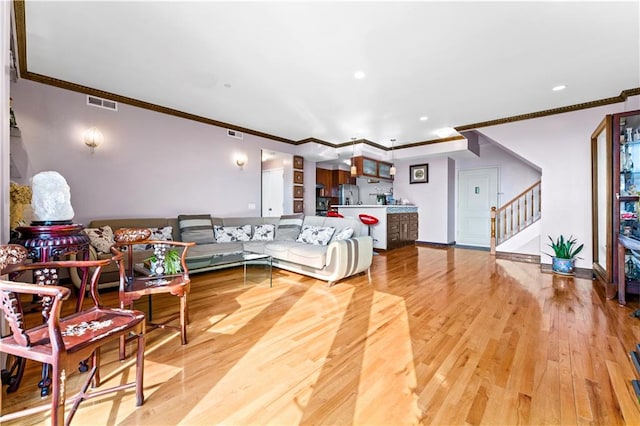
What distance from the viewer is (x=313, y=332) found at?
2281 mm

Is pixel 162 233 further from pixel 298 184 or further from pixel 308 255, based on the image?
pixel 298 184

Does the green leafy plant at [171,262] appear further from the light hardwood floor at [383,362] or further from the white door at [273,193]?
the white door at [273,193]

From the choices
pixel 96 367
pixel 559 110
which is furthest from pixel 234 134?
pixel 559 110

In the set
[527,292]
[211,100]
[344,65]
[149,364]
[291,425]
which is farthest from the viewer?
[211,100]

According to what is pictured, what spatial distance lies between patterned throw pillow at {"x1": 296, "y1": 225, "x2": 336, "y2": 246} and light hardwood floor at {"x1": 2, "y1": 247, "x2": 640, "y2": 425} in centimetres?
101

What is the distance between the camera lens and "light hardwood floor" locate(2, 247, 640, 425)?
138 cm

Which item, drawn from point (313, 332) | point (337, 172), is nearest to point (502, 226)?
point (337, 172)

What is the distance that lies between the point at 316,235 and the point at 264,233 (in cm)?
114

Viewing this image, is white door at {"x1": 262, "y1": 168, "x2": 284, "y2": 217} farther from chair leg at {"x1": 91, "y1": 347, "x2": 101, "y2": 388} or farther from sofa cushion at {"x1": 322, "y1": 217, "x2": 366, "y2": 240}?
chair leg at {"x1": 91, "y1": 347, "x2": 101, "y2": 388}

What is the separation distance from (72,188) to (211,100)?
7.43ft

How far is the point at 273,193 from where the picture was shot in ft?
23.9

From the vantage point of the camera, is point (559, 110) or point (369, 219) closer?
point (559, 110)

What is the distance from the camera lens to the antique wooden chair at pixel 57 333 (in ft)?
3.42

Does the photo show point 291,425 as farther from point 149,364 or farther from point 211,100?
point 211,100
